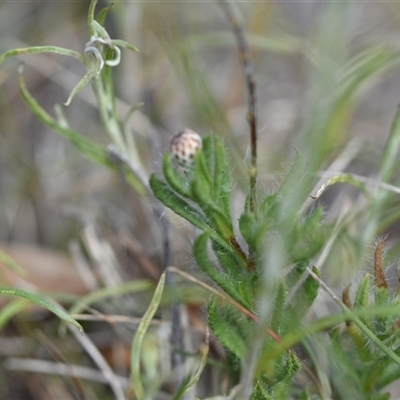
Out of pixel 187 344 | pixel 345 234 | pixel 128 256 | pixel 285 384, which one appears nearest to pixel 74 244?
pixel 128 256

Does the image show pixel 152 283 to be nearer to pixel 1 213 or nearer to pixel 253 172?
pixel 253 172

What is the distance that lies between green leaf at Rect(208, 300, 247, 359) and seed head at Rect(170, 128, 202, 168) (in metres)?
0.30

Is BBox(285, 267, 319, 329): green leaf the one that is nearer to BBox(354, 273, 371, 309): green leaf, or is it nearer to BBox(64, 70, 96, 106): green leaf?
BBox(354, 273, 371, 309): green leaf

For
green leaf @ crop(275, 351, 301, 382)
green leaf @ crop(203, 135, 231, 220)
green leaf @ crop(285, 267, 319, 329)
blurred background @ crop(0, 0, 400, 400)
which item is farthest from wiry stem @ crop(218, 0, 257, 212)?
blurred background @ crop(0, 0, 400, 400)

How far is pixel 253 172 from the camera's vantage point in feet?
4.01

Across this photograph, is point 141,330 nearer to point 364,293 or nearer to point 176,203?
point 176,203

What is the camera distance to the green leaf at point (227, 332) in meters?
1.14

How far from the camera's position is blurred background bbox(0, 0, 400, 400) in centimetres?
204

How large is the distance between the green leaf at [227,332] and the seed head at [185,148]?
299mm

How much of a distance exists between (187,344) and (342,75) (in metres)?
1.04

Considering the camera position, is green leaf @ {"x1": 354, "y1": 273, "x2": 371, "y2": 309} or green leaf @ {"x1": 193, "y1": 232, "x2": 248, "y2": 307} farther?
green leaf @ {"x1": 354, "y1": 273, "x2": 371, "y2": 309}

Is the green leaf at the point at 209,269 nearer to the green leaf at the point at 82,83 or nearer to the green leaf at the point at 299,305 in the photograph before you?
the green leaf at the point at 299,305

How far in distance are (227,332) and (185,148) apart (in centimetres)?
37

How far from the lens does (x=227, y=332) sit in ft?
3.87
